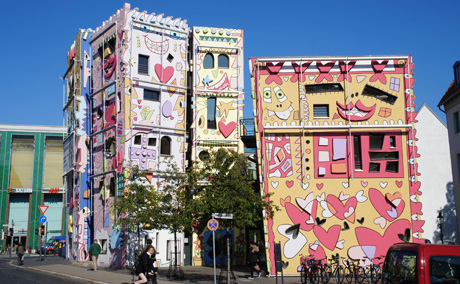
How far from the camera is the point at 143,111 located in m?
32.0

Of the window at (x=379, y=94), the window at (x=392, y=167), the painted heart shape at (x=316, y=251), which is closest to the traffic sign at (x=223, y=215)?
the painted heart shape at (x=316, y=251)

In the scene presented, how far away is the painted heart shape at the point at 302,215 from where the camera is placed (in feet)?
79.0

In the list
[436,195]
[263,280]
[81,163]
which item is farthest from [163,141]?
[436,195]

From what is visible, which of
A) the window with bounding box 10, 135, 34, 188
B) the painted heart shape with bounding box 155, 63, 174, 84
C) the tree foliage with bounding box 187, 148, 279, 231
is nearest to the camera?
the tree foliage with bounding box 187, 148, 279, 231

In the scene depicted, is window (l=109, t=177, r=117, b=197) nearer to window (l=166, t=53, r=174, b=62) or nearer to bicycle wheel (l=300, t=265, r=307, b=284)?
window (l=166, t=53, r=174, b=62)

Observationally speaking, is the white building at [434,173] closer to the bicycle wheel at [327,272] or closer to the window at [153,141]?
the window at [153,141]

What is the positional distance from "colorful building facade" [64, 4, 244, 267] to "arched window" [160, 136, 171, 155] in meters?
0.06

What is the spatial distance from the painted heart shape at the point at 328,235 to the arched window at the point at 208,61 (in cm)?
1508

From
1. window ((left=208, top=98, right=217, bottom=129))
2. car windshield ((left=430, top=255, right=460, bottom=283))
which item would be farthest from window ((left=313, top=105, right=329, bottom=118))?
car windshield ((left=430, top=255, right=460, bottom=283))

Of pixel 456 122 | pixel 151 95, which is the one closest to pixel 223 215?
pixel 151 95

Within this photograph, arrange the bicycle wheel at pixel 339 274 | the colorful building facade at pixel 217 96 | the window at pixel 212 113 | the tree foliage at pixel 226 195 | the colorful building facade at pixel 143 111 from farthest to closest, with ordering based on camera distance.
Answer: the window at pixel 212 113 < the colorful building facade at pixel 217 96 < the colorful building facade at pixel 143 111 < the tree foliage at pixel 226 195 < the bicycle wheel at pixel 339 274

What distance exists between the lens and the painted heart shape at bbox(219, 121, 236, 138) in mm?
33781

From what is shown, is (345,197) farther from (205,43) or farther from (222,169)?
(205,43)

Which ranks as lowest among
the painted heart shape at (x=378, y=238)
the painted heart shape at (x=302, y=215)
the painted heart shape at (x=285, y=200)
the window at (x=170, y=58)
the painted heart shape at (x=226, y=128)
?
the painted heart shape at (x=378, y=238)
